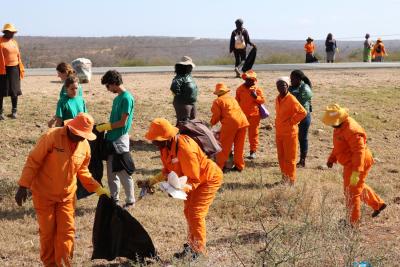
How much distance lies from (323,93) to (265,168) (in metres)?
5.98

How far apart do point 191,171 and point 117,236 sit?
97 centimetres

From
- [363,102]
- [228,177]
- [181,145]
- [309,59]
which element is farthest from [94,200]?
[309,59]

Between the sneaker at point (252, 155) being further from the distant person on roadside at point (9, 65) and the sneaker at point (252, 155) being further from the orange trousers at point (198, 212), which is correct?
the orange trousers at point (198, 212)

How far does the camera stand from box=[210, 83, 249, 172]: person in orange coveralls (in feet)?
30.3

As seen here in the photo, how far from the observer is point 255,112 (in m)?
10.1

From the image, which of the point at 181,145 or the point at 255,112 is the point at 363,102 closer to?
the point at 255,112

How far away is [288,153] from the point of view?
8.64 metres

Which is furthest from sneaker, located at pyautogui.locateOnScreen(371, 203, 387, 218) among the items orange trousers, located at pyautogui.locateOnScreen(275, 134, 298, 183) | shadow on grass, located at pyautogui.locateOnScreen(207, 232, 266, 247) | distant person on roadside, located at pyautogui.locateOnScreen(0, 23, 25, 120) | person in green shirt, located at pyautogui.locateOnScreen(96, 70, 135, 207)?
distant person on roadside, located at pyautogui.locateOnScreen(0, 23, 25, 120)

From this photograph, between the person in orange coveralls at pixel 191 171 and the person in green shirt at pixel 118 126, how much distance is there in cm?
132

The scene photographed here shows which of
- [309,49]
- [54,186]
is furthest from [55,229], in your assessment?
[309,49]

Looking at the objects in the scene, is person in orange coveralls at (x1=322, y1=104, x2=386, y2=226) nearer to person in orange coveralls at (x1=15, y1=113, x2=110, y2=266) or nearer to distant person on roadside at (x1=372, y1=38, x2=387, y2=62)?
person in orange coveralls at (x1=15, y1=113, x2=110, y2=266)

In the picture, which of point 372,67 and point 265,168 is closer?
point 265,168

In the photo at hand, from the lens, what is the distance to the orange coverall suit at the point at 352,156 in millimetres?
6660

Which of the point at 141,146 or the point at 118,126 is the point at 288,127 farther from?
the point at 141,146
